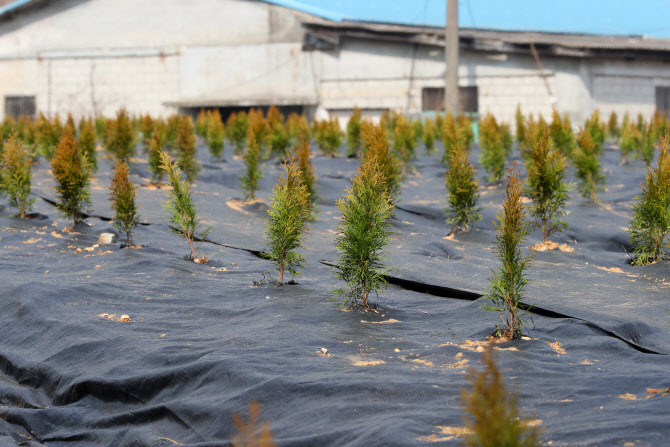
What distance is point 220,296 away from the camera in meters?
6.61

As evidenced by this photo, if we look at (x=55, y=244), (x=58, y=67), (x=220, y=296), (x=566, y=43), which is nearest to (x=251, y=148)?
(x=55, y=244)

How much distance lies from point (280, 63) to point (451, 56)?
6.22 m

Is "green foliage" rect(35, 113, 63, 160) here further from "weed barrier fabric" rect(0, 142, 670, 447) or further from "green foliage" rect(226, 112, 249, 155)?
"weed barrier fabric" rect(0, 142, 670, 447)

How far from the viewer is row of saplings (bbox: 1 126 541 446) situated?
11.9 feet

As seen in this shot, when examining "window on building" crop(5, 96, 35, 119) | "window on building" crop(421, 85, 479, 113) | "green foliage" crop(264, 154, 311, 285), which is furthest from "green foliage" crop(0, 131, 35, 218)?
"window on building" crop(5, 96, 35, 119)

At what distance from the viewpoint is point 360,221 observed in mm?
6359

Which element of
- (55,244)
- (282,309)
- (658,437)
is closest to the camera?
(658,437)

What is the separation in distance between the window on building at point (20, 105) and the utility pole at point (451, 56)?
1520 centimetres

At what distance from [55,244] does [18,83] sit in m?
21.8

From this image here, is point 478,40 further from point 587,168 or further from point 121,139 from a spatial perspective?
point 121,139

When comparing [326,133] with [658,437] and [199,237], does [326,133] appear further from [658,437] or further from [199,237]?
[658,437]

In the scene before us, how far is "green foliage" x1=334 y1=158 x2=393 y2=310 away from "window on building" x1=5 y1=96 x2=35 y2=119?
2470 centimetres

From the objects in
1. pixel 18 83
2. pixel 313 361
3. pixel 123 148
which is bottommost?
pixel 313 361

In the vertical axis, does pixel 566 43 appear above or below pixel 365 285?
above
